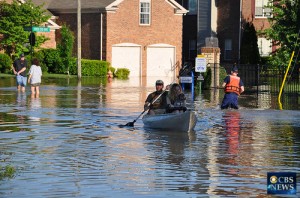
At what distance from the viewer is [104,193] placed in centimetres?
1441

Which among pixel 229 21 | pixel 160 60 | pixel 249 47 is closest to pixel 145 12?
pixel 160 60

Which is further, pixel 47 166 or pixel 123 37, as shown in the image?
pixel 123 37

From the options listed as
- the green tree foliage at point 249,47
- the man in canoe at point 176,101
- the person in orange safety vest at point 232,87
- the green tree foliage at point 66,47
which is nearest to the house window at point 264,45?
the green tree foliage at point 249,47

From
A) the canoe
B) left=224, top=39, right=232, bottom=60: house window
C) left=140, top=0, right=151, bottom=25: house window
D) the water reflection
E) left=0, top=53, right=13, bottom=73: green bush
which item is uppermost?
left=140, top=0, right=151, bottom=25: house window

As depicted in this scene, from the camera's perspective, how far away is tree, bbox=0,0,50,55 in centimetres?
6084

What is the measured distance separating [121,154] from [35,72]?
63.6 feet

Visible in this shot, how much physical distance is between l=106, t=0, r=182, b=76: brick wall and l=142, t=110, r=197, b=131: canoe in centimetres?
3986

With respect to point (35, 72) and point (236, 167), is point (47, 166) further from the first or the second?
point (35, 72)

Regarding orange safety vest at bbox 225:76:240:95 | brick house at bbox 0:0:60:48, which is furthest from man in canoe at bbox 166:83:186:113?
brick house at bbox 0:0:60:48

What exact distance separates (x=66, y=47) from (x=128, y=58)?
5682 millimetres

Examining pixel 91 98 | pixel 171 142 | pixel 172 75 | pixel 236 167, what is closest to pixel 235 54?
pixel 172 75

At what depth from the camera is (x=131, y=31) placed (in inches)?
2608

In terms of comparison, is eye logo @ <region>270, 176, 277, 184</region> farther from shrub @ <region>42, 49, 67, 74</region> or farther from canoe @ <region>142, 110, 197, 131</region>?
shrub @ <region>42, 49, 67, 74</region>

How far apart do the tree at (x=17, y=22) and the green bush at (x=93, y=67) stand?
3412 mm
